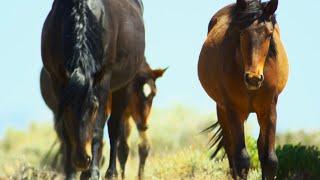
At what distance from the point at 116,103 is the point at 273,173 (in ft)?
8.67

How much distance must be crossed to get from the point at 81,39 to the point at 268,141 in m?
2.57

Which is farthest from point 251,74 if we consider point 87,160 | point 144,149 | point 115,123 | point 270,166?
point 144,149

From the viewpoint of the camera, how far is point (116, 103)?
515 inches

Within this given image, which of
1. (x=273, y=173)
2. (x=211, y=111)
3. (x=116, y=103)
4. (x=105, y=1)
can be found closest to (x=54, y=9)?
(x=105, y=1)

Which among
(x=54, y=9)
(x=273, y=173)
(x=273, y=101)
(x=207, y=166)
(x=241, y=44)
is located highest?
(x=54, y=9)

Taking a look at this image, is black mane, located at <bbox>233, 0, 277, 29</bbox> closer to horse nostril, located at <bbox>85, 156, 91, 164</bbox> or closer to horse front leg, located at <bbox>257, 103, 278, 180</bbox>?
horse front leg, located at <bbox>257, 103, 278, 180</bbox>

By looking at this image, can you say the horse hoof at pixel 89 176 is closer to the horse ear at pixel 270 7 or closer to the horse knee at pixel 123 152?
the horse ear at pixel 270 7

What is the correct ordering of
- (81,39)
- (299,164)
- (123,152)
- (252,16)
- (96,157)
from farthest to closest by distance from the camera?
1. (123,152)
2. (299,164)
3. (252,16)
4. (96,157)
5. (81,39)

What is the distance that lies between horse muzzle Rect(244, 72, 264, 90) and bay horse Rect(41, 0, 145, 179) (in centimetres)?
156

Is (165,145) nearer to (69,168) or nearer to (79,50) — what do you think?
(69,168)

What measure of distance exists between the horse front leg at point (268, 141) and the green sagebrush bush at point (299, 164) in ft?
5.40

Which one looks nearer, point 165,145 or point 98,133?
point 98,133

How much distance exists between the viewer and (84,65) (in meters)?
10.2

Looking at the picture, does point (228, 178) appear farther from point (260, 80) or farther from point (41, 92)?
point (41, 92)
